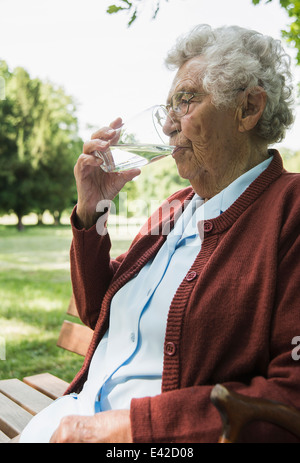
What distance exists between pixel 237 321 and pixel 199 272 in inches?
9.0

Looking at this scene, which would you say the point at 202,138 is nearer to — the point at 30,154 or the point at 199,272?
the point at 199,272

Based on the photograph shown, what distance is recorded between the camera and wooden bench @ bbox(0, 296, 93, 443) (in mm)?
1993

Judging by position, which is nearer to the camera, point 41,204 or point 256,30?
point 256,30

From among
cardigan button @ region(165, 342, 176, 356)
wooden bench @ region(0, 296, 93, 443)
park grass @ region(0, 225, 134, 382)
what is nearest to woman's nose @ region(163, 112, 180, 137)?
cardigan button @ region(165, 342, 176, 356)

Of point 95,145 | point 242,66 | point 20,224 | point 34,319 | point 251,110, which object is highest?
point 242,66

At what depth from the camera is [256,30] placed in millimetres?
1890

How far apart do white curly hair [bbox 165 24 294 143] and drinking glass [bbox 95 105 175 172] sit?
24cm

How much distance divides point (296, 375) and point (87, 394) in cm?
88

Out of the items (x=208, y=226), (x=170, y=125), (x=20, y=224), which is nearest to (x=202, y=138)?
(x=170, y=125)

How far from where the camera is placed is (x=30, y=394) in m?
2.33

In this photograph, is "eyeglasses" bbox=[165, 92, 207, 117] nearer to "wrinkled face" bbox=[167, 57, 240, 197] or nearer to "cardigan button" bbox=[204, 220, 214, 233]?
"wrinkled face" bbox=[167, 57, 240, 197]

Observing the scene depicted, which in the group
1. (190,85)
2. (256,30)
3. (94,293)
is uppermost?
(256,30)
